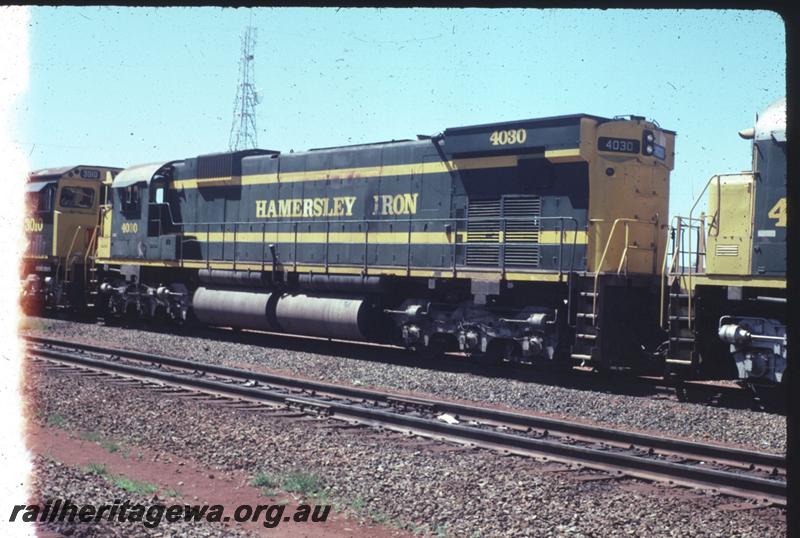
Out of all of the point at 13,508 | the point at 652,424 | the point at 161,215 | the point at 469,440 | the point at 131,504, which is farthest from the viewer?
the point at 161,215

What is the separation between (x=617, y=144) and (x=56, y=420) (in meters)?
9.41

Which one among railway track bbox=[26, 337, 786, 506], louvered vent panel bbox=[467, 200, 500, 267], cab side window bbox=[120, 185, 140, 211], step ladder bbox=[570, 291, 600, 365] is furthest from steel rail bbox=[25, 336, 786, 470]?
cab side window bbox=[120, 185, 140, 211]

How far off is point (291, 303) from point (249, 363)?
2788 mm

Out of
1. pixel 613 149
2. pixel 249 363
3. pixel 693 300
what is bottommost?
pixel 249 363

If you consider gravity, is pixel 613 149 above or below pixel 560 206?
above

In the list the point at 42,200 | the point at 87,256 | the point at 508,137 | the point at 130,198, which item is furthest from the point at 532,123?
the point at 42,200

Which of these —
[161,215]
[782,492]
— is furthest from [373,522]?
[161,215]

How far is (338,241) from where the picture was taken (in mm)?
17094

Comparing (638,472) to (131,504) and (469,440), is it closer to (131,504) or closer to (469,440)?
(469,440)

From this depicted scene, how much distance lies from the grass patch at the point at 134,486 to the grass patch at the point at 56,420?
2.69m

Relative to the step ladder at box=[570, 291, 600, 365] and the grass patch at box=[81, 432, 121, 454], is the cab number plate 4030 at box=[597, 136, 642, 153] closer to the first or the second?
the step ladder at box=[570, 291, 600, 365]

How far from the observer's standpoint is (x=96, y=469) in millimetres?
6730

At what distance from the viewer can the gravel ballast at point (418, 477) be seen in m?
5.68

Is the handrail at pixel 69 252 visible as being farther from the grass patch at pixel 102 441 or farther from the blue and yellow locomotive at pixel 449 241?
the grass patch at pixel 102 441
